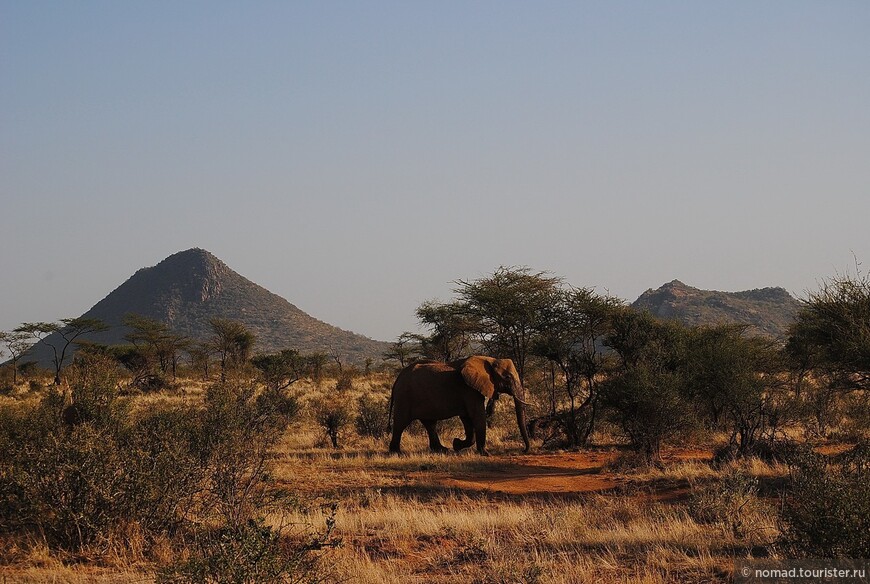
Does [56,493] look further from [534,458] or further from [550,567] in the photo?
[534,458]

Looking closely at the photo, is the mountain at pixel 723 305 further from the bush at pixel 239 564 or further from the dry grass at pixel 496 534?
the bush at pixel 239 564

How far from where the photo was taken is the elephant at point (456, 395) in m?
19.9

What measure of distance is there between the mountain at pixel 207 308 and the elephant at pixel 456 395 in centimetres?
7993

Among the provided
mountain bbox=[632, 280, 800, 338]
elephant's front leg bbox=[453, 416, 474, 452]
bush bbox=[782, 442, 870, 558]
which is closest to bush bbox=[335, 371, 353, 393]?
elephant's front leg bbox=[453, 416, 474, 452]

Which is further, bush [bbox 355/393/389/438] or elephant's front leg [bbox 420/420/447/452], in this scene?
bush [bbox 355/393/389/438]

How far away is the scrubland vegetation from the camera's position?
25.1 ft

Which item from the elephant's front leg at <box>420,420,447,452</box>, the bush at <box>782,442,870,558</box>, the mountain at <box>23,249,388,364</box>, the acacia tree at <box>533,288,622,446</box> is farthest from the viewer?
the mountain at <box>23,249,388,364</box>

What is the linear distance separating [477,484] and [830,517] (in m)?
8.85

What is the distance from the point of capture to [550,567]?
7.93 metres

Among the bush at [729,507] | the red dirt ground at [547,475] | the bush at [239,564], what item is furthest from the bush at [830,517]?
the red dirt ground at [547,475]

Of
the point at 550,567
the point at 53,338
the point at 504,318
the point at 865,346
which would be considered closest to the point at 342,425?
the point at 504,318

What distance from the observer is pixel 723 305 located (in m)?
94.4

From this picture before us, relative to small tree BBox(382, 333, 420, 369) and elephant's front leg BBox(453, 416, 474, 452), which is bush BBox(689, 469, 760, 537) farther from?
small tree BBox(382, 333, 420, 369)

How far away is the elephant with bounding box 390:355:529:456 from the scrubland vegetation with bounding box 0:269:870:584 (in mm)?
940
